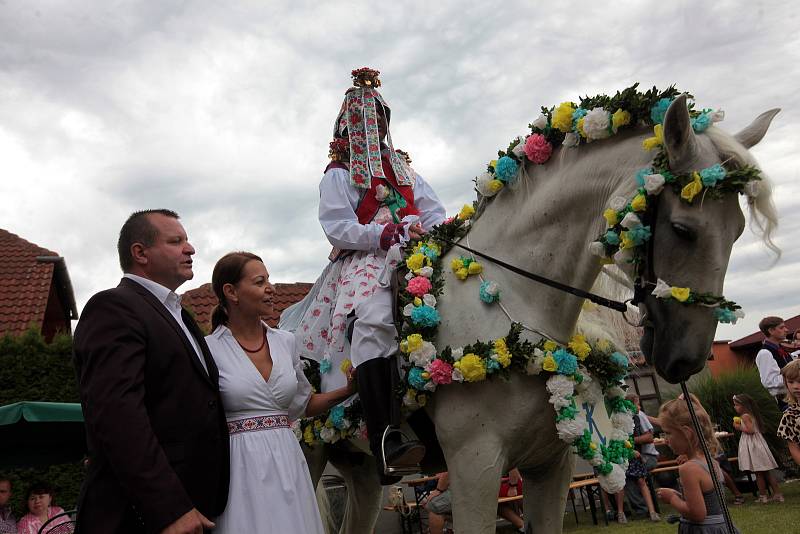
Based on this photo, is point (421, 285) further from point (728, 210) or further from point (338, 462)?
point (338, 462)

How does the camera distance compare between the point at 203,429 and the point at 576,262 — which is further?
the point at 576,262

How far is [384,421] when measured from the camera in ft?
12.1

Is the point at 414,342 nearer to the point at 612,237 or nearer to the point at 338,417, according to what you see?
the point at 338,417

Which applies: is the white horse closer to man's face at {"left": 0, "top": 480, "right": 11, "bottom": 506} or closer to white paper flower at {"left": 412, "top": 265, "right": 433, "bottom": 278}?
white paper flower at {"left": 412, "top": 265, "right": 433, "bottom": 278}

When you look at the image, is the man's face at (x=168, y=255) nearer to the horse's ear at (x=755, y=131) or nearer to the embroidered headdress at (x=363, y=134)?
the embroidered headdress at (x=363, y=134)

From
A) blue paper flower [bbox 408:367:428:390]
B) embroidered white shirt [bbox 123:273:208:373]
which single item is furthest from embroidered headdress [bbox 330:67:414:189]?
embroidered white shirt [bbox 123:273:208:373]

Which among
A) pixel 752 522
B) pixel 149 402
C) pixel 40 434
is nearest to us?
pixel 149 402

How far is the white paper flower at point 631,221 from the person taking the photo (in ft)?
9.93

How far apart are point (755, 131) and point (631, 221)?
94cm

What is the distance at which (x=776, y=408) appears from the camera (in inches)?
527

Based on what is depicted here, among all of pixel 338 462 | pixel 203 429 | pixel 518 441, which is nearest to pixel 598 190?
pixel 518 441

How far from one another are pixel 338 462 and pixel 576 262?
2.60 meters

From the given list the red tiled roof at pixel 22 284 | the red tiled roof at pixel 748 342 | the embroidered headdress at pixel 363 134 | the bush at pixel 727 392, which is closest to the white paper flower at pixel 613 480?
the embroidered headdress at pixel 363 134

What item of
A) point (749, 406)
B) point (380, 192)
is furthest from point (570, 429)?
point (749, 406)
